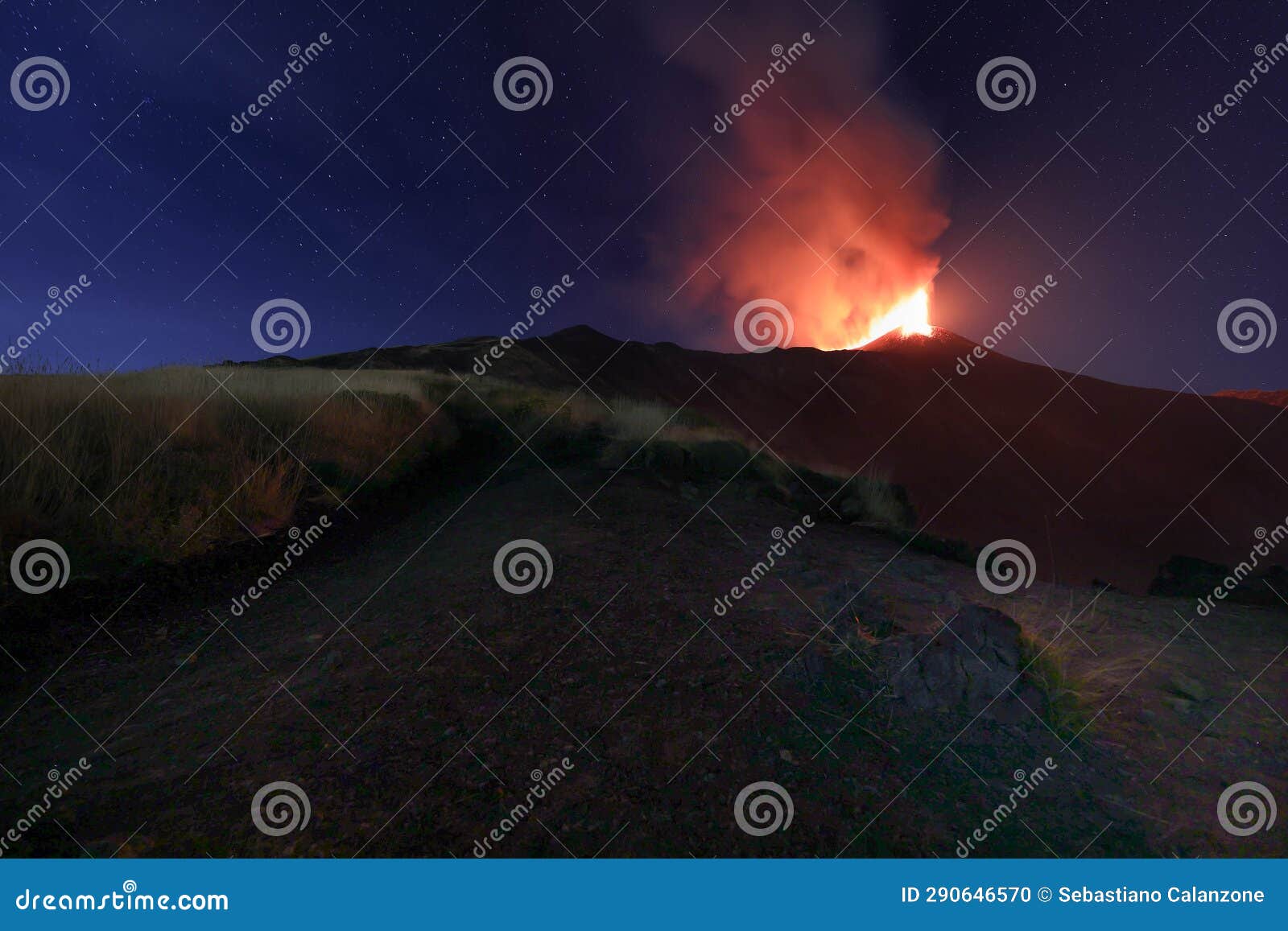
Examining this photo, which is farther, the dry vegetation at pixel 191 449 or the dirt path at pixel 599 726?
the dry vegetation at pixel 191 449

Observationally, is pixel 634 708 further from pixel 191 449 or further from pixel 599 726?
pixel 191 449

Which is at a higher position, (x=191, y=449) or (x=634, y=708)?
(x=191, y=449)

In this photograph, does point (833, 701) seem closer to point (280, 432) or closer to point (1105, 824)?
point (1105, 824)

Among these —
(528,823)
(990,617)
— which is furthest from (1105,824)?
(528,823)

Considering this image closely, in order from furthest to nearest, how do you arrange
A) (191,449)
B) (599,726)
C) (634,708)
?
(191,449), (634,708), (599,726)

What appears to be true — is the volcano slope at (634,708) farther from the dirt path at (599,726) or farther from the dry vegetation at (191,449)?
the dry vegetation at (191,449)

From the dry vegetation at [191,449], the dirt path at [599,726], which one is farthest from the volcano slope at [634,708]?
the dry vegetation at [191,449]

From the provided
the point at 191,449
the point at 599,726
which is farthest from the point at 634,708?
the point at 191,449

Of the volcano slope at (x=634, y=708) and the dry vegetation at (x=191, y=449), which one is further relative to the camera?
the dry vegetation at (x=191, y=449)
